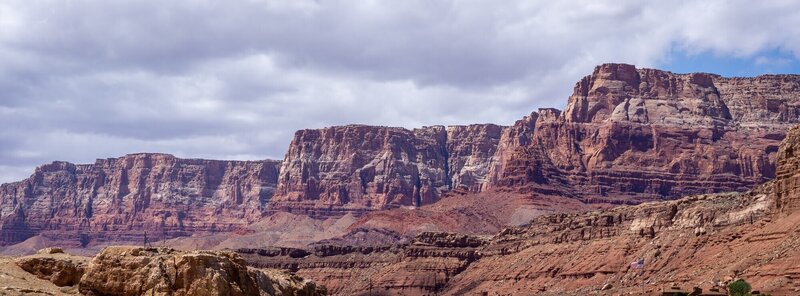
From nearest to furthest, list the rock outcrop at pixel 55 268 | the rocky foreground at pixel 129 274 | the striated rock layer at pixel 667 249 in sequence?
the rocky foreground at pixel 129 274 < the rock outcrop at pixel 55 268 < the striated rock layer at pixel 667 249

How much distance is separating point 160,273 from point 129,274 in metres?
0.86

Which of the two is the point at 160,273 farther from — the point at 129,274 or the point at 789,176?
the point at 789,176

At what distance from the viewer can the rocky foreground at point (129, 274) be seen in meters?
28.8

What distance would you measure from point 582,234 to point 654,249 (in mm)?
29330

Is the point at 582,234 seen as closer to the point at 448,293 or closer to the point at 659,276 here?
the point at 448,293

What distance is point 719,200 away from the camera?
536ft

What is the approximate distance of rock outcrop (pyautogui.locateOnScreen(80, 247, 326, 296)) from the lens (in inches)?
1135

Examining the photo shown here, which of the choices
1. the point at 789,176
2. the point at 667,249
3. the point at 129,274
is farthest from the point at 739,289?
the point at 129,274

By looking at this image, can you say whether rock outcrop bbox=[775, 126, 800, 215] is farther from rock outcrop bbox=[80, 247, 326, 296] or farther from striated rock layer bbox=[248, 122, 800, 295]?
rock outcrop bbox=[80, 247, 326, 296]

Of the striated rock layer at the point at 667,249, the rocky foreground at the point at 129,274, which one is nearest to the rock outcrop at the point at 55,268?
the rocky foreground at the point at 129,274

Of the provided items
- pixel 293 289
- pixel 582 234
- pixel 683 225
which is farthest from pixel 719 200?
pixel 293 289

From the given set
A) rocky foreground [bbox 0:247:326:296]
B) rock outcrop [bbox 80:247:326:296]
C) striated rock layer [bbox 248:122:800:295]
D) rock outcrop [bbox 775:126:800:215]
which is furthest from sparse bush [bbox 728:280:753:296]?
rocky foreground [bbox 0:247:326:296]

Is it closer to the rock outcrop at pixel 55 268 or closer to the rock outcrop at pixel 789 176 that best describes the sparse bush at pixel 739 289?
the rock outcrop at pixel 789 176

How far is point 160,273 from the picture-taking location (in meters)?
29.0
